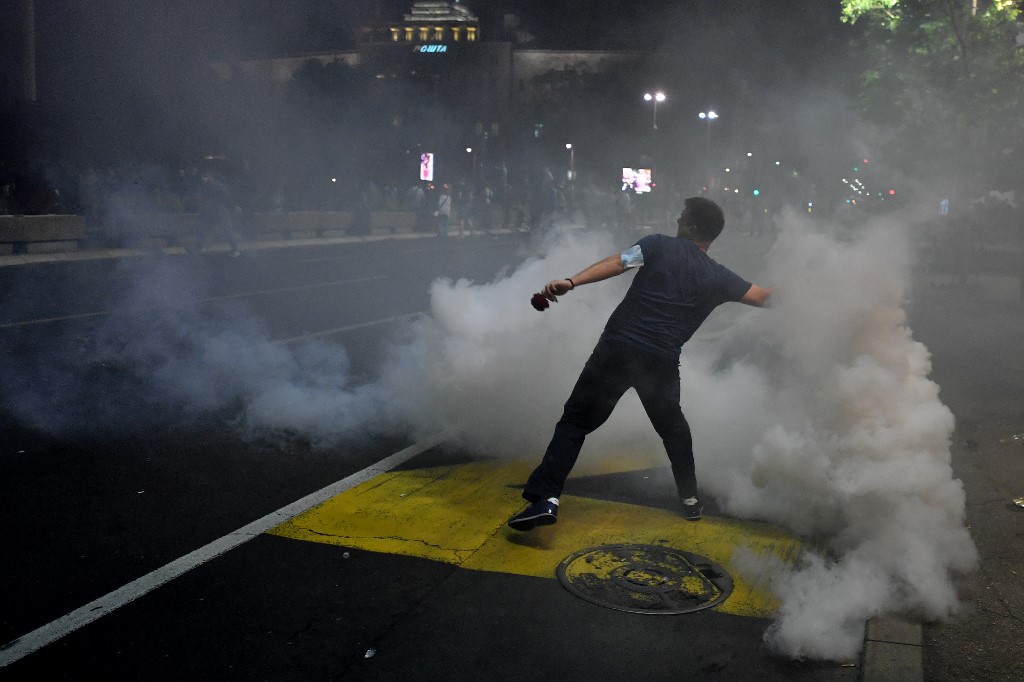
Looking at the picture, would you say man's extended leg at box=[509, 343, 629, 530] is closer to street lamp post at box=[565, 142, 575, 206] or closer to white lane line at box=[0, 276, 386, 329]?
white lane line at box=[0, 276, 386, 329]

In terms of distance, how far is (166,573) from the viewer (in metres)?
3.60

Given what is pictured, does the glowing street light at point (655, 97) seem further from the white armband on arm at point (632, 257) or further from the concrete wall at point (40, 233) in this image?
the white armband on arm at point (632, 257)

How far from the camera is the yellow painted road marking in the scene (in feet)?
12.7

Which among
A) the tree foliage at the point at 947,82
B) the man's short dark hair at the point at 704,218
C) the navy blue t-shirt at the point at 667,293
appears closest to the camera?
the navy blue t-shirt at the point at 667,293

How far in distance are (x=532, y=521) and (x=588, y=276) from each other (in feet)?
3.52

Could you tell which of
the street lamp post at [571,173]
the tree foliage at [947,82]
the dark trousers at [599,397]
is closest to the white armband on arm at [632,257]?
the dark trousers at [599,397]

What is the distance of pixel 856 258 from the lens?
454 cm

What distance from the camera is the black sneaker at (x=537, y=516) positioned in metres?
4.01

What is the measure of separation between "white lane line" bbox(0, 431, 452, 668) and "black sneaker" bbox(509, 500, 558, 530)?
108 centimetres

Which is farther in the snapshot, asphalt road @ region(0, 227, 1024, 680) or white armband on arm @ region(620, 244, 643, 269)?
white armband on arm @ region(620, 244, 643, 269)

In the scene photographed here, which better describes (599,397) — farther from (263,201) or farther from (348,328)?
(263,201)

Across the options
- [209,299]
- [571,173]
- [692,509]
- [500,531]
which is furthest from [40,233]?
[571,173]

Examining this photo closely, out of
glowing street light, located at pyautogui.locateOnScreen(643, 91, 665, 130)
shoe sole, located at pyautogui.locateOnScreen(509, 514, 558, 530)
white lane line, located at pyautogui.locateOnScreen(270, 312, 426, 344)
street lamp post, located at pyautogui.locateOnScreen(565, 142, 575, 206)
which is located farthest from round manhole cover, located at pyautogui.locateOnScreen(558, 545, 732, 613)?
glowing street light, located at pyautogui.locateOnScreen(643, 91, 665, 130)

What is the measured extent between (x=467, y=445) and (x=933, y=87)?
19.9 metres
